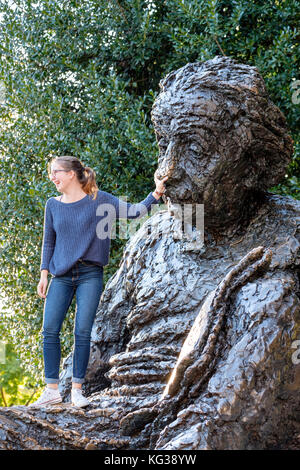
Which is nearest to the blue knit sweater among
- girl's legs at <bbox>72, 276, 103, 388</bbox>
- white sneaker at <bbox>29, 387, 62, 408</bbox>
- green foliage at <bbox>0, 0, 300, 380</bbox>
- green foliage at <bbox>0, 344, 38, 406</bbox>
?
girl's legs at <bbox>72, 276, 103, 388</bbox>

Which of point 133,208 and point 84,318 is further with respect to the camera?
point 133,208

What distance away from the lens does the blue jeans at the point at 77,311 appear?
3.17 metres

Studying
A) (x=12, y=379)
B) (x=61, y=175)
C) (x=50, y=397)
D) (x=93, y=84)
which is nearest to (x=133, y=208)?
(x=61, y=175)

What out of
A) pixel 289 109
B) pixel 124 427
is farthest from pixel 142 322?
pixel 289 109

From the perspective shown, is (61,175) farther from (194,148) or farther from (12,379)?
(12,379)

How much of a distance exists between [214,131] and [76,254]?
892mm

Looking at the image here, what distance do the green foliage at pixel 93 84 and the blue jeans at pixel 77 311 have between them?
11.2 feet

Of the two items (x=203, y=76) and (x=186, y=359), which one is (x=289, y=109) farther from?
(x=186, y=359)

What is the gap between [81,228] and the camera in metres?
3.31

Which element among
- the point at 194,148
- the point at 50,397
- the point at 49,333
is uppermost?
the point at 194,148

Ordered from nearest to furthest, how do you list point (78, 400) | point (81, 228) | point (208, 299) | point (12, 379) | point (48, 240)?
point (208, 299) → point (78, 400) → point (81, 228) → point (48, 240) → point (12, 379)

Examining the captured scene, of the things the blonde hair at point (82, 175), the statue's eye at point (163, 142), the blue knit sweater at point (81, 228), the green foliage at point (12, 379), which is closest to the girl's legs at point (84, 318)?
the blue knit sweater at point (81, 228)

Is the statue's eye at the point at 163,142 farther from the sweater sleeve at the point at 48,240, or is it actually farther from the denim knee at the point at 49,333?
the denim knee at the point at 49,333

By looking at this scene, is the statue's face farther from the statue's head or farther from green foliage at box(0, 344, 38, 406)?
green foliage at box(0, 344, 38, 406)
